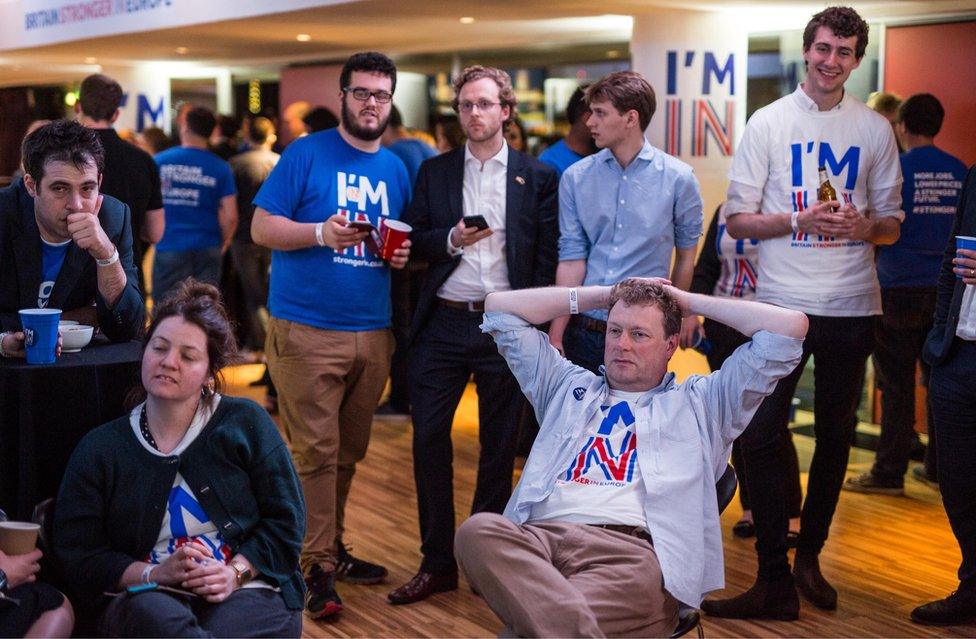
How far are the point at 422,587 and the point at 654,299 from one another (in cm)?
150

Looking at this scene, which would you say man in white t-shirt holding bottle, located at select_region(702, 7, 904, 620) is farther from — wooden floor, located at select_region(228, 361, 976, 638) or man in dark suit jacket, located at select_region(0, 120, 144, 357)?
man in dark suit jacket, located at select_region(0, 120, 144, 357)

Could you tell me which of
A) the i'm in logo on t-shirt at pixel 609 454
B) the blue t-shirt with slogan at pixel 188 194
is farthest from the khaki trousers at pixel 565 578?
the blue t-shirt with slogan at pixel 188 194

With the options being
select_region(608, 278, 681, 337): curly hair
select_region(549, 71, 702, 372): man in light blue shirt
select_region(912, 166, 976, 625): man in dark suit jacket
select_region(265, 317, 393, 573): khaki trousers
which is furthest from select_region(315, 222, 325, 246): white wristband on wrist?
select_region(912, 166, 976, 625): man in dark suit jacket

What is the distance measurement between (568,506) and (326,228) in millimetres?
1324

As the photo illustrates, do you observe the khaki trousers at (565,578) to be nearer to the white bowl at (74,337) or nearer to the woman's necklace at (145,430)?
the woman's necklace at (145,430)

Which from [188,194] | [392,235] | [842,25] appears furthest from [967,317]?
[188,194]

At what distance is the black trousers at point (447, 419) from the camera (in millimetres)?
3945

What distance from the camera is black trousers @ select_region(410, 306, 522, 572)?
3945 millimetres

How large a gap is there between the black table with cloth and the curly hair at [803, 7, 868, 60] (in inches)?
92.8

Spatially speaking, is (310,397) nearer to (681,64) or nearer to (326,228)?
(326,228)

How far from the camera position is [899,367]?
17.6 feet

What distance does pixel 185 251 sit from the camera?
7078mm

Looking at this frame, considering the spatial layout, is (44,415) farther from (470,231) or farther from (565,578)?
(470,231)

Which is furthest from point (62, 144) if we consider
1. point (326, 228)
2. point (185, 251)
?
point (185, 251)
